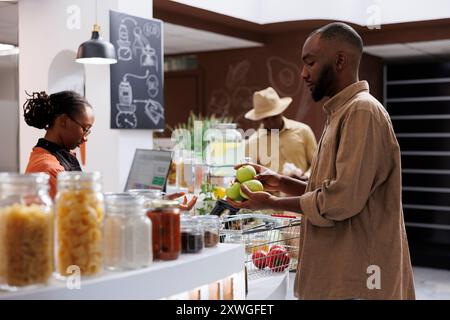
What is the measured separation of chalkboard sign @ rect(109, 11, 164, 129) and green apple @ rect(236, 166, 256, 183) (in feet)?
8.64

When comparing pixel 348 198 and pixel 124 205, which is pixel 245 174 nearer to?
pixel 348 198

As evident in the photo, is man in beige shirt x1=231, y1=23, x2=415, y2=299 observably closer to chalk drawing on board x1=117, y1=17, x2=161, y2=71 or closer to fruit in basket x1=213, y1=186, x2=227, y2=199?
fruit in basket x1=213, y1=186, x2=227, y2=199

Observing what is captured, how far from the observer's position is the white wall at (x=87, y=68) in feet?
16.7

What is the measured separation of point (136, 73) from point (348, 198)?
352 centimetres

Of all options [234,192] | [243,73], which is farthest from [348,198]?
[243,73]

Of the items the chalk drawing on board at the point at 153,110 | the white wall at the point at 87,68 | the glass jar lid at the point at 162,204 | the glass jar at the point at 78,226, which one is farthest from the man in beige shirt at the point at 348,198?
the chalk drawing on board at the point at 153,110

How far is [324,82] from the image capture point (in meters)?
2.30

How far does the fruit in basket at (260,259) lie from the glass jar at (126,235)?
104 centimetres

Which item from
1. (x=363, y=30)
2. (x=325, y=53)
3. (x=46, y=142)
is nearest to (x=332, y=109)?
(x=325, y=53)

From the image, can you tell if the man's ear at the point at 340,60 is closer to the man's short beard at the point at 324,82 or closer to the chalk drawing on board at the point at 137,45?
the man's short beard at the point at 324,82

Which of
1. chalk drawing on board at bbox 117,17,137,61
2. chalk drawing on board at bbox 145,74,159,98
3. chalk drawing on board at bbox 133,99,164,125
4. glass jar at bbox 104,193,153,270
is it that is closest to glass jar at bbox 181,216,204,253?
glass jar at bbox 104,193,153,270

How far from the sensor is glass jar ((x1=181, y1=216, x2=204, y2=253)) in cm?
184

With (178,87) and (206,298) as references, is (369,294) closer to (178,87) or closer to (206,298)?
(206,298)

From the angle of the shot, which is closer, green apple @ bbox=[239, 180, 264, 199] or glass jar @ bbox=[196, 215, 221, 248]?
glass jar @ bbox=[196, 215, 221, 248]
